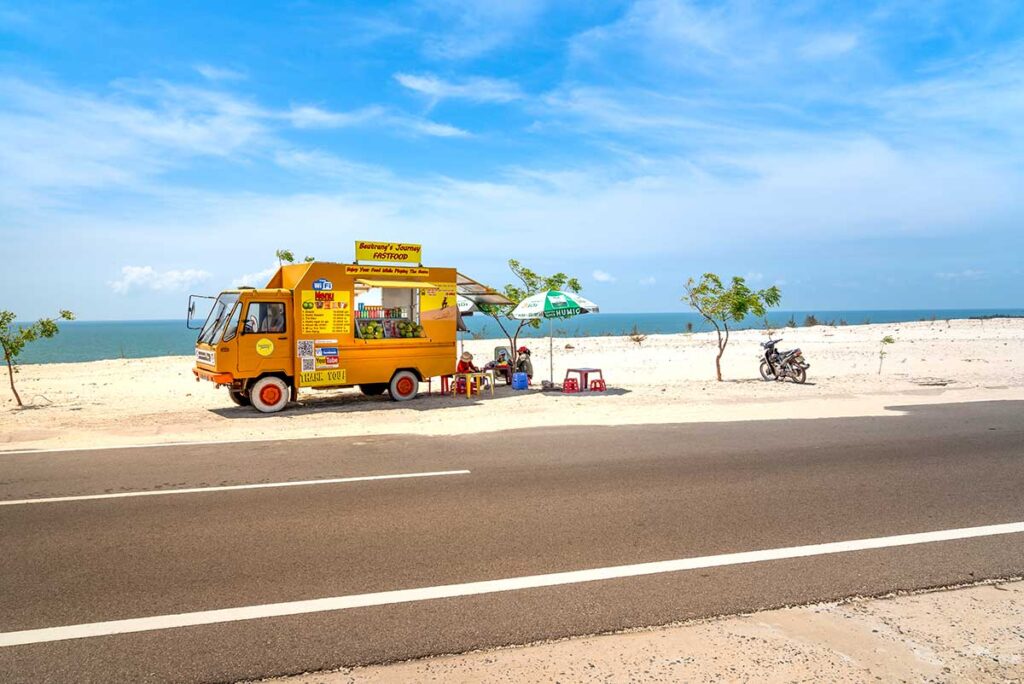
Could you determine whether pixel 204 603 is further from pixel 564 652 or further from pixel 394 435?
pixel 394 435

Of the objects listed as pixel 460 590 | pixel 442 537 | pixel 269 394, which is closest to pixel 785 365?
pixel 269 394

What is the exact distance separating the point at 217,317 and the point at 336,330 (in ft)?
7.90

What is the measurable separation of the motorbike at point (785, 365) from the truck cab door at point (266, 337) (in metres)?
12.8

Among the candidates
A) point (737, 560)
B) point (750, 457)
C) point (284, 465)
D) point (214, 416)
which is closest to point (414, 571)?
point (737, 560)

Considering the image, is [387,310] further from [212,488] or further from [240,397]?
[212,488]

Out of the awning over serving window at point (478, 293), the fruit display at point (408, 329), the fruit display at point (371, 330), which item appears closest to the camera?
the fruit display at point (371, 330)

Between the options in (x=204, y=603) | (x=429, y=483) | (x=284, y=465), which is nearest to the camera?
(x=204, y=603)

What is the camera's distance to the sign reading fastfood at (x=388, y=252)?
51.8 ft

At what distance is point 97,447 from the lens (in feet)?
34.6

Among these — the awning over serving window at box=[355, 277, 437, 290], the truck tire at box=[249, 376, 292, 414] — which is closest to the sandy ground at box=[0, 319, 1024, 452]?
Result: the truck tire at box=[249, 376, 292, 414]

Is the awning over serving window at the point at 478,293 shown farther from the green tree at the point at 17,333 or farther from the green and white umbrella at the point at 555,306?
the green tree at the point at 17,333

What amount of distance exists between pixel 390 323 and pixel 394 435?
16.5 ft

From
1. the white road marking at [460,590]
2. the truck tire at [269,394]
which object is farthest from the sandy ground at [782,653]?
the truck tire at [269,394]

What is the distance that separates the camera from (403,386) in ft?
53.7
